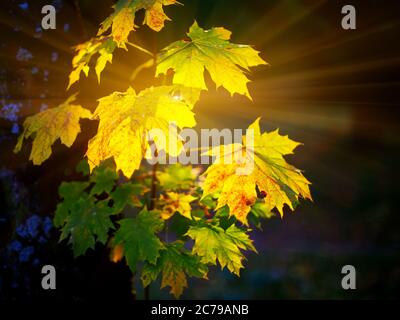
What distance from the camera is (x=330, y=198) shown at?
7.72m

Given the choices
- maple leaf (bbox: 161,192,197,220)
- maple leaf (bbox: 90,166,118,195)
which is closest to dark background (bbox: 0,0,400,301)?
maple leaf (bbox: 90,166,118,195)

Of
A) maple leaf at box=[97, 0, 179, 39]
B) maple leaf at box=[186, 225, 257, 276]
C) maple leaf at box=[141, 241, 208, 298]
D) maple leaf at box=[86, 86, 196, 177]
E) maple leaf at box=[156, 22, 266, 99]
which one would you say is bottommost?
maple leaf at box=[141, 241, 208, 298]

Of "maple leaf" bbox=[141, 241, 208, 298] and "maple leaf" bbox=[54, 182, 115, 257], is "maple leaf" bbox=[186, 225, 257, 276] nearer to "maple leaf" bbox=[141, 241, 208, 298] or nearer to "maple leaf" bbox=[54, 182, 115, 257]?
"maple leaf" bbox=[141, 241, 208, 298]

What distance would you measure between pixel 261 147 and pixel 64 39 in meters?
1.60

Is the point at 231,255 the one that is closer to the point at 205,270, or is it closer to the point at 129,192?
the point at 205,270

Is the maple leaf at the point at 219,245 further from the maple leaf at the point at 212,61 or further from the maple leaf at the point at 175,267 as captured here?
the maple leaf at the point at 212,61

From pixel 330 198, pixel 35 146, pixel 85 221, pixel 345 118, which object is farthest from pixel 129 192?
pixel 345 118

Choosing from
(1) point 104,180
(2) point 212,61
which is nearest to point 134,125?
(2) point 212,61

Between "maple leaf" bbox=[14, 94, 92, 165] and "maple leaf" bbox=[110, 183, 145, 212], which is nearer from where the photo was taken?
→ "maple leaf" bbox=[14, 94, 92, 165]

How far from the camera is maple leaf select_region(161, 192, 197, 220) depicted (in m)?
2.21

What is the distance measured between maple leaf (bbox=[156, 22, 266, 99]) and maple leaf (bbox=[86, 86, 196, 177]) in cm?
11

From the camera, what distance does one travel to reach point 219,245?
75.3 inches

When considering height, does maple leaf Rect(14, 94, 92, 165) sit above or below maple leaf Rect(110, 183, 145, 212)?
above

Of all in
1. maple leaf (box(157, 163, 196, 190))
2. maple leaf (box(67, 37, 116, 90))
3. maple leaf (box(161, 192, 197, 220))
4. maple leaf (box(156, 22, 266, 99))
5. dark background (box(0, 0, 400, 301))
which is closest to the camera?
maple leaf (box(156, 22, 266, 99))
